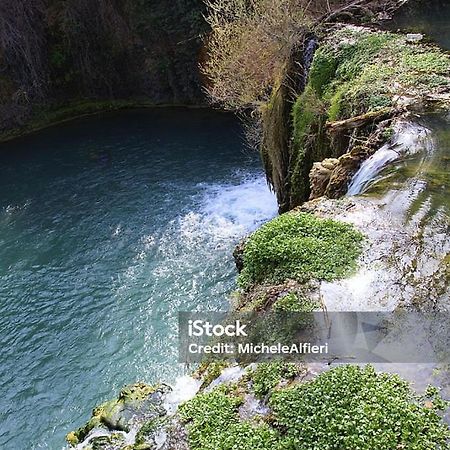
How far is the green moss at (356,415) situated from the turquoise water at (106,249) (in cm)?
617

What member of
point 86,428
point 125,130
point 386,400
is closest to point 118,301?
point 86,428

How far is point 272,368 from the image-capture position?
5.34m

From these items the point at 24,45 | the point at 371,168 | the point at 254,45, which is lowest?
the point at 371,168

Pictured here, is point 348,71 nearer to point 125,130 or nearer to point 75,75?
point 125,130

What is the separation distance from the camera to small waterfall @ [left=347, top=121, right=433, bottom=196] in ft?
26.9

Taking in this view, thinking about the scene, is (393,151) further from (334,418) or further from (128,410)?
(128,410)

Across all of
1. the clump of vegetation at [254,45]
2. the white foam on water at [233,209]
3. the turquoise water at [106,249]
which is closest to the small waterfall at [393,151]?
the turquoise water at [106,249]

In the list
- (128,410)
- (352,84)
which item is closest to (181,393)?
(128,410)

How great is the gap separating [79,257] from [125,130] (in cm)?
1006

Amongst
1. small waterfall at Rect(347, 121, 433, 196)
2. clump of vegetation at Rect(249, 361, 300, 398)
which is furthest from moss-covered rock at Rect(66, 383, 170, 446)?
small waterfall at Rect(347, 121, 433, 196)

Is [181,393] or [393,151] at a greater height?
[393,151]

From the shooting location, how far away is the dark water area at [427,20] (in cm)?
1288

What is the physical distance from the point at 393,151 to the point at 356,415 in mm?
4966

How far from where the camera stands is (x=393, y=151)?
27.4 feet
